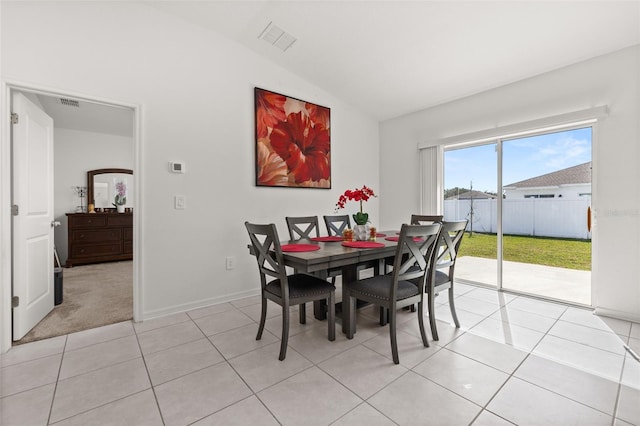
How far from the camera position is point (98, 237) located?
16.9 ft

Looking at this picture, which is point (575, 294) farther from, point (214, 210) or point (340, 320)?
point (214, 210)

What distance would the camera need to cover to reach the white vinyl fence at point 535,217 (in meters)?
3.11

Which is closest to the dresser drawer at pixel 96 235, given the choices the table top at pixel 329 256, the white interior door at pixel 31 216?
the white interior door at pixel 31 216

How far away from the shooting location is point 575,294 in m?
3.17


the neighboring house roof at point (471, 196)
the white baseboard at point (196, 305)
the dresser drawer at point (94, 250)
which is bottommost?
the white baseboard at point (196, 305)

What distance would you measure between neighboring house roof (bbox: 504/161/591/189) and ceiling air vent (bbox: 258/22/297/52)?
3198 mm

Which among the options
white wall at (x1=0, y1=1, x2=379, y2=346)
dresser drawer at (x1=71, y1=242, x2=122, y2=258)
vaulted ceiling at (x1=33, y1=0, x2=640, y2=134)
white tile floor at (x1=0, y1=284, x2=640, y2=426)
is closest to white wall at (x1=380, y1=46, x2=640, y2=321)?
vaulted ceiling at (x1=33, y1=0, x2=640, y2=134)

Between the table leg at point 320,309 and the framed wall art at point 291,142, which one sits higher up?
the framed wall art at point 291,142

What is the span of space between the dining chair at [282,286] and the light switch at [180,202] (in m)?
1.13

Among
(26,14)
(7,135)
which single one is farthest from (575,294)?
(26,14)

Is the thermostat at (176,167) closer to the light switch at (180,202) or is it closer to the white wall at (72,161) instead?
the light switch at (180,202)

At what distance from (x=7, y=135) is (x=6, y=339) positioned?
156cm

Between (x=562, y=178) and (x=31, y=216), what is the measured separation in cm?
539

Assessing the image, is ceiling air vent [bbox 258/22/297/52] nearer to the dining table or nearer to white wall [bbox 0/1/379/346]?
white wall [bbox 0/1/379/346]
